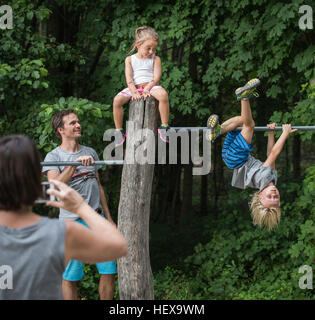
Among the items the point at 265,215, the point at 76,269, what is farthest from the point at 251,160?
the point at 76,269

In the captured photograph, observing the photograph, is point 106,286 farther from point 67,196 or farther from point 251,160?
point 67,196

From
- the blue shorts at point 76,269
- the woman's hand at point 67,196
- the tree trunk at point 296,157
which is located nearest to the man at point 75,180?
the blue shorts at point 76,269

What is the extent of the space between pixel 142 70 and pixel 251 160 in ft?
3.92

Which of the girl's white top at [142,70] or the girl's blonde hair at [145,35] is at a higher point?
the girl's blonde hair at [145,35]

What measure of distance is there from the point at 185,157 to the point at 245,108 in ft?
13.3

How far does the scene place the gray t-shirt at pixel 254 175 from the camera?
13.0ft

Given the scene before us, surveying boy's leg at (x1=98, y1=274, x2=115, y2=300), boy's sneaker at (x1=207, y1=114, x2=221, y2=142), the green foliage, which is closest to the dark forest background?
the green foliage

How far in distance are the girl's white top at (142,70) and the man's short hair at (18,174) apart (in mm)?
2604

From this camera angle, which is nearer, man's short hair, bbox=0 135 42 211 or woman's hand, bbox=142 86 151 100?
man's short hair, bbox=0 135 42 211

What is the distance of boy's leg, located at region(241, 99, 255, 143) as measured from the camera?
3928mm

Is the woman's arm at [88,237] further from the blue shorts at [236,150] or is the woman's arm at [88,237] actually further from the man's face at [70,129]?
the blue shorts at [236,150]

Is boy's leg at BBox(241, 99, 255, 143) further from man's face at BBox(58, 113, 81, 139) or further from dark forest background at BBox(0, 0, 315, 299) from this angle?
dark forest background at BBox(0, 0, 315, 299)

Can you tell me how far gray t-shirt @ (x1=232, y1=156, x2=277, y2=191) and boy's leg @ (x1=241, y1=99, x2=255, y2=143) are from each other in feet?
0.74
